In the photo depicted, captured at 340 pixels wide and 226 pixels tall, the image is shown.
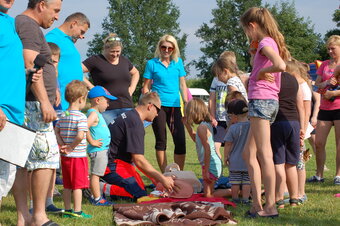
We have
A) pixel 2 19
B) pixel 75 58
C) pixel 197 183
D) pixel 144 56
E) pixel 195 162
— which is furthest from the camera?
pixel 144 56

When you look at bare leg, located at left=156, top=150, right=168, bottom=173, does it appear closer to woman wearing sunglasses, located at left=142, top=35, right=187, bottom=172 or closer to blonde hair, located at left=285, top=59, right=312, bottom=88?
woman wearing sunglasses, located at left=142, top=35, right=187, bottom=172

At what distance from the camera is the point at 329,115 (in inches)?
322

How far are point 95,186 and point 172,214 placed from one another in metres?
1.43

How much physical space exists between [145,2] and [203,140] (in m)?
60.0

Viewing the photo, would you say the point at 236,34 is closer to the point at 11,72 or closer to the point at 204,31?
the point at 204,31

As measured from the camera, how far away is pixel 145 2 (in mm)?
65312

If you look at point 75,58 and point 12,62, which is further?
point 75,58

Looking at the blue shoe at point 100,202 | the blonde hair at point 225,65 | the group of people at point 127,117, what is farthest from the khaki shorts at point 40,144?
the blonde hair at point 225,65

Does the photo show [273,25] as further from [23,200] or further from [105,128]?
[23,200]

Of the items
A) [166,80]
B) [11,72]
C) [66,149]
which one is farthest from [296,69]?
[11,72]

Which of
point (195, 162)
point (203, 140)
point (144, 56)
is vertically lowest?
point (195, 162)

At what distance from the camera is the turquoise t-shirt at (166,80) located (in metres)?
8.48

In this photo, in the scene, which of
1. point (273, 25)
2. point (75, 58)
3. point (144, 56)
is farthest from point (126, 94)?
point (144, 56)

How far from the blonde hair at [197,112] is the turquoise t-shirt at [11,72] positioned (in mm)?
3130
